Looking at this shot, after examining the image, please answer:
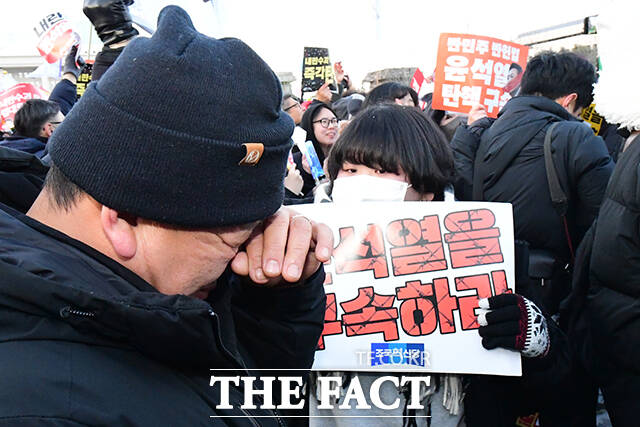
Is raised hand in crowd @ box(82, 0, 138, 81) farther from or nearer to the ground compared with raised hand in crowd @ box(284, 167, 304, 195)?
farther from the ground

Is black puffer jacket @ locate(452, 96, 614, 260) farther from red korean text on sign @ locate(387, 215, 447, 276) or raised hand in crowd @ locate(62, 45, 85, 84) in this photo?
raised hand in crowd @ locate(62, 45, 85, 84)

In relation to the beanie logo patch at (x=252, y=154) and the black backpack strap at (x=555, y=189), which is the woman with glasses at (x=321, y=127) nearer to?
the black backpack strap at (x=555, y=189)

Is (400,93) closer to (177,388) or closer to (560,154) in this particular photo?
(560,154)

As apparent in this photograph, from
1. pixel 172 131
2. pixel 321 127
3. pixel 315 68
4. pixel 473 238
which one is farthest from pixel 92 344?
pixel 315 68

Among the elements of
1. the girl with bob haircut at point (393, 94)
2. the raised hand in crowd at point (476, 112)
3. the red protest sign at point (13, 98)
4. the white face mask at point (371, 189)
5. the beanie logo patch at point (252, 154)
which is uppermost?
the beanie logo patch at point (252, 154)

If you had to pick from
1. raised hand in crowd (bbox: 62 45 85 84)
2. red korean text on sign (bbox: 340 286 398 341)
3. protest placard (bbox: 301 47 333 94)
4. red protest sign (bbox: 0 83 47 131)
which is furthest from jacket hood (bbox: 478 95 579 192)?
red protest sign (bbox: 0 83 47 131)

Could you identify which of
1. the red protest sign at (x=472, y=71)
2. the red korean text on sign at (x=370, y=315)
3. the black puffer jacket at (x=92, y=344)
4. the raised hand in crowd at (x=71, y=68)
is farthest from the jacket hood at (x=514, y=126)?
the raised hand in crowd at (x=71, y=68)

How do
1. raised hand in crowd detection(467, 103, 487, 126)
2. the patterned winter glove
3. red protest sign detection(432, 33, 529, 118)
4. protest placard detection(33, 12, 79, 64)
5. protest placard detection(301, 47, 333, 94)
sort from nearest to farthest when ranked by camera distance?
the patterned winter glove
raised hand in crowd detection(467, 103, 487, 126)
red protest sign detection(432, 33, 529, 118)
protest placard detection(33, 12, 79, 64)
protest placard detection(301, 47, 333, 94)

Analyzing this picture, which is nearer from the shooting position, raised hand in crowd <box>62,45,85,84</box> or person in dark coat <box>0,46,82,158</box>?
person in dark coat <box>0,46,82,158</box>

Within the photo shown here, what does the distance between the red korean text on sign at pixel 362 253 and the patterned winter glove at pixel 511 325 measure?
330 millimetres

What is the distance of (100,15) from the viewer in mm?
2246

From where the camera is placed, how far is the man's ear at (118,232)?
3.07 feet

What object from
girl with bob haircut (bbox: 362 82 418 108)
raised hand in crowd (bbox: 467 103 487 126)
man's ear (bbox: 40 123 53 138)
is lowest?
man's ear (bbox: 40 123 53 138)

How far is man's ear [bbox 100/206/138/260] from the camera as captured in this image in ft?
3.07
